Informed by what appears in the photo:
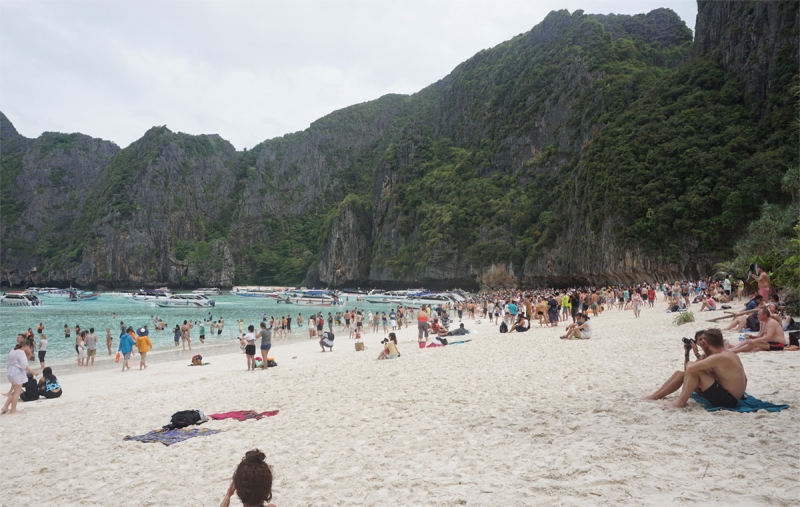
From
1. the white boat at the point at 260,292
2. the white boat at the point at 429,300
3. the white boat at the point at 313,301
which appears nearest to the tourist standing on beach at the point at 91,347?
the white boat at the point at 429,300

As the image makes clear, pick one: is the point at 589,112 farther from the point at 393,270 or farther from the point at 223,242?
the point at 223,242

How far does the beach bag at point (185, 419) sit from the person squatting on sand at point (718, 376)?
687 centimetres

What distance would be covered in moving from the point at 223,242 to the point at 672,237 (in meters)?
122

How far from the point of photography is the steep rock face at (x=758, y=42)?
131 feet

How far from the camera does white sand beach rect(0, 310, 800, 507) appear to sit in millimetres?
4062

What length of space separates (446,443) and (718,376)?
11.1 ft

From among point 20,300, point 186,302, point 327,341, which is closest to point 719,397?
point 327,341

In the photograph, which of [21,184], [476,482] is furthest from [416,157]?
[21,184]

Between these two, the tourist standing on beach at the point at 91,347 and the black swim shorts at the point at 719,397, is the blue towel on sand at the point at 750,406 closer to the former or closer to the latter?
the black swim shorts at the point at 719,397

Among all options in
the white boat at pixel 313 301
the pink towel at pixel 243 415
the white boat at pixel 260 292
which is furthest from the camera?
the white boat at pixel 260 292

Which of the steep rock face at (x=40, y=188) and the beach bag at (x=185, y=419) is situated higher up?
the steep rock face at (x=40, y=188)

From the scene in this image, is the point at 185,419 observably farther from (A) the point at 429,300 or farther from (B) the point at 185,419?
(A) the point at 429,300

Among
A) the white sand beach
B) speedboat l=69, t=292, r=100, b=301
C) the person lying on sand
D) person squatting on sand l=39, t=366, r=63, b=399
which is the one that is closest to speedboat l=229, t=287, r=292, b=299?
speedboat l=69, t=292, r=100, b=301

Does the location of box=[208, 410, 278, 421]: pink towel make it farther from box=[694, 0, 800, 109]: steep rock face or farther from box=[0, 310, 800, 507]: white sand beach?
box=[694, 0, 800, 109]: steep rock face
